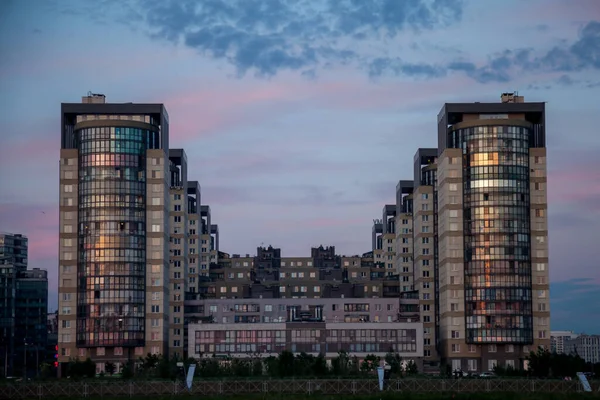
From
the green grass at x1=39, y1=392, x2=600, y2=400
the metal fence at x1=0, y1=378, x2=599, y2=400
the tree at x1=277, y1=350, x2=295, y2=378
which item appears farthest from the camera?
the tree at x1=277, y1=350, x2=295, y2=378

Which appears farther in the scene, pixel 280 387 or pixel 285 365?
pixel 285 365

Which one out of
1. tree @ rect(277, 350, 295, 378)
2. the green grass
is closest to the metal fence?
the green grass

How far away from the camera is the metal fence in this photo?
14212 cm

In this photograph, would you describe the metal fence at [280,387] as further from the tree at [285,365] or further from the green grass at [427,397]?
the tree at [285,365]

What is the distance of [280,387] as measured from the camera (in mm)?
144750

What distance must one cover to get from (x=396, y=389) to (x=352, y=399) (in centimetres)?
1289

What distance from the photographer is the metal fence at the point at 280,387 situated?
142 metres

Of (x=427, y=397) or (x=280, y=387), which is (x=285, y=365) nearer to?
(x=280, y=387)

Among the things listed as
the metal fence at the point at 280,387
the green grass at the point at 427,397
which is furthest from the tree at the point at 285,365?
the green grass at the point at 427,397

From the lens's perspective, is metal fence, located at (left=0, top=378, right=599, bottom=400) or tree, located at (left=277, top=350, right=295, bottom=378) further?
tree, located at (left=277, top=350, right=295, bottom=378)

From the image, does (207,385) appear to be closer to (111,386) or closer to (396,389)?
(111,386)

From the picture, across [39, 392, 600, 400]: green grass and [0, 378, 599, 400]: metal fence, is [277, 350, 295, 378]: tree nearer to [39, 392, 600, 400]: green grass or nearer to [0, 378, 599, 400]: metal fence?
[0, 378, 599, 400]: metal fence

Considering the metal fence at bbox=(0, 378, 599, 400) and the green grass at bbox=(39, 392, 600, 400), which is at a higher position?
the metal fence at bbox=(0, 378, 599, 400)

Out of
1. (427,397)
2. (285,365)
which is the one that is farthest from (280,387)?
(285,365)
